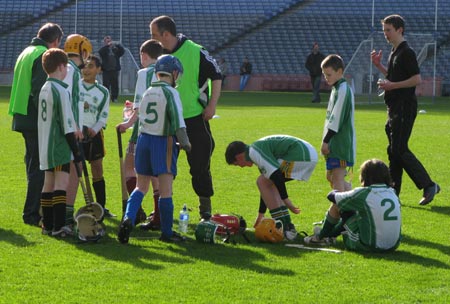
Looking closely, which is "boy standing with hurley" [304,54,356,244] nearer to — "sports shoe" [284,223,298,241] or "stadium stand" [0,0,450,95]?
"sports shoe" [284,223,298,241]

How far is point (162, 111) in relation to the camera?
816cm

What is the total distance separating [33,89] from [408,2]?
37.4 meters

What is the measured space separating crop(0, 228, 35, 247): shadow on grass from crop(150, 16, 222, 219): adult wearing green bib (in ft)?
5.53

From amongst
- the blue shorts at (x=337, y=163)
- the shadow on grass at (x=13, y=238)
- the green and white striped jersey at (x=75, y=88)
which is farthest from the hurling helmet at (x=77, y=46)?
the blue shorts at (x=337, y=163)

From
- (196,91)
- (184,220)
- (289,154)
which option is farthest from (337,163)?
(184,220)

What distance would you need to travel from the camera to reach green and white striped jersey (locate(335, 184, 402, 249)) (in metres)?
7.78

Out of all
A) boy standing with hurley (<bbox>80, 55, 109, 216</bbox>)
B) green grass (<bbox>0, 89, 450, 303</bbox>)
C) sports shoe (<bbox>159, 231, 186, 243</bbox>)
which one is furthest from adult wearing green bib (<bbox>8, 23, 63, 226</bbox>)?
sports shoe (<bbox>159, 231, 186, 243</bbox>)

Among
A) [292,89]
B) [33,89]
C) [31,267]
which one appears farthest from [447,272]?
[292,89]

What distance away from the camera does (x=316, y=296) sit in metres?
6.39

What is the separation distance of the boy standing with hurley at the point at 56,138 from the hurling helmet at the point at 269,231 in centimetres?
165

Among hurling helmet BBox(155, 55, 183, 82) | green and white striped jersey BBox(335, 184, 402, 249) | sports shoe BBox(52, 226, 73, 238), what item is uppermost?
hurling helmet BBox(155, 55, 183, 82)

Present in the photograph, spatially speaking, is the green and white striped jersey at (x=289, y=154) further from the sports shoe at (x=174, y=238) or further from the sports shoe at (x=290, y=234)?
the sports shoe at (x=174, y=238)

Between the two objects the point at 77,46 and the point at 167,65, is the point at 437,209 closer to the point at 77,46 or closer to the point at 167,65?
the point at 167,65

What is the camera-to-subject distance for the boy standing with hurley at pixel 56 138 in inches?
330
